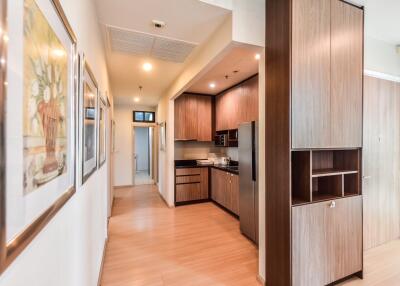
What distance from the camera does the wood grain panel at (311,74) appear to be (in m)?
1.72

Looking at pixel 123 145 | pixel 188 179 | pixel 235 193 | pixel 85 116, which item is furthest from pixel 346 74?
pixel 123 145

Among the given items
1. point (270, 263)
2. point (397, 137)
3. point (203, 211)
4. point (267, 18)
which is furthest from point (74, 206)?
point (397, 137)

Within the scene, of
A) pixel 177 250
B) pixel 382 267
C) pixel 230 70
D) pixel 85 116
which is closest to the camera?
pixel 85 116

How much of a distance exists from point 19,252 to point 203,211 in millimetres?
3956

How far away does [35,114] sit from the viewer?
565 millimetres

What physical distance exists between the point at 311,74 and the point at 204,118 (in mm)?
3458

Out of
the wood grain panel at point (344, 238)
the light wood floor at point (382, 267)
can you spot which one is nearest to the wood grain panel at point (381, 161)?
the light wood floor at point (382, 267)

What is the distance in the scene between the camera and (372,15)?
2.32m

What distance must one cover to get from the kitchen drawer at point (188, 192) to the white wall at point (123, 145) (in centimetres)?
268

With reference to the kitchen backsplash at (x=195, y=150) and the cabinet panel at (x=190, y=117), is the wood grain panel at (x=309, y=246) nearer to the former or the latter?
the kitchen backsplash at (x=195, y=150)

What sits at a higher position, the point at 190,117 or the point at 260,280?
the point at 190,117

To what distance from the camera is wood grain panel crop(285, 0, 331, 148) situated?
1717mm

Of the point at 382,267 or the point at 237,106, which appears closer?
the point at 382,267

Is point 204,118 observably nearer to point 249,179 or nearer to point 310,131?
point 249,179
